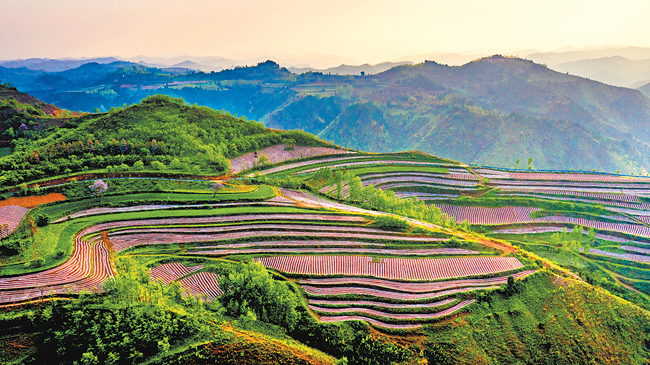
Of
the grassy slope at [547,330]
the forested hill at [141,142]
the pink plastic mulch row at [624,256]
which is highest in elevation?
the forested hill at [141,142]

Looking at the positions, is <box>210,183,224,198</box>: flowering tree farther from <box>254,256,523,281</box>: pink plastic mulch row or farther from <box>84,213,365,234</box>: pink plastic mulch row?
<box>254,256,523,281</box>: pink plastic mulch row

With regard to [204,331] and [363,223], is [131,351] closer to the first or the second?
[204,331]

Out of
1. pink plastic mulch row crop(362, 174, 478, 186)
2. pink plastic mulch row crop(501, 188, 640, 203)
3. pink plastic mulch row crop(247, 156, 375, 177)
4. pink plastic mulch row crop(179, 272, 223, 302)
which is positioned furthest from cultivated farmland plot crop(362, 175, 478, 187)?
pink plastic mulch row crop(179, 272, 223, 302)

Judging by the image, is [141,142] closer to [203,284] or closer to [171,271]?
[171,271]

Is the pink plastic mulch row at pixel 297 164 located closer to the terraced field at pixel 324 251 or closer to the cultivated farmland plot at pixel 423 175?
the cultivated farmland plot at pixel 423 175

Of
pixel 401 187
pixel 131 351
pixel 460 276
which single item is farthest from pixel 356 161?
pixel 131 351

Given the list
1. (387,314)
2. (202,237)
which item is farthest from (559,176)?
(202,237)

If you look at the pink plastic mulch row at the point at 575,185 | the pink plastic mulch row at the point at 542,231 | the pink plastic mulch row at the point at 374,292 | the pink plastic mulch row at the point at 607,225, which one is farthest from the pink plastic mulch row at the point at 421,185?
the pink plastic mulch row at the point at 374,292
